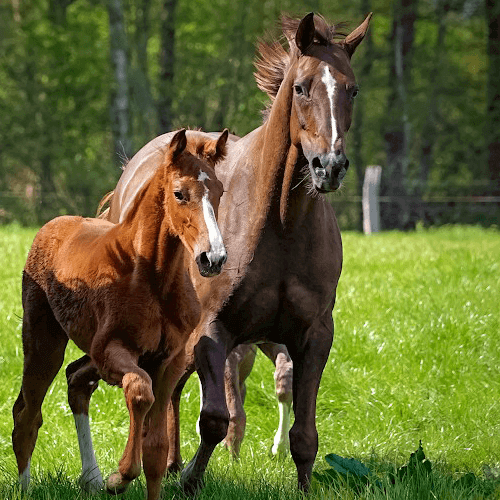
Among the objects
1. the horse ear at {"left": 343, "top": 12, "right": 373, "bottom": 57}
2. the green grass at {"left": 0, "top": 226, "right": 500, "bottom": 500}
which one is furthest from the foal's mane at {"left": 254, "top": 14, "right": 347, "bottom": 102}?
the green grass at {"left": 0, "top": 226, "right": 500, "bottom": 500}

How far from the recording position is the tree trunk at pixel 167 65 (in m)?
28.5

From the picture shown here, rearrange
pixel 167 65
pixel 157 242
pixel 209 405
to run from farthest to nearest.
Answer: pixel 167 65
pixel 209 405
pixel 157 242

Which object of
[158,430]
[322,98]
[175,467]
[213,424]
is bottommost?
[175,467]

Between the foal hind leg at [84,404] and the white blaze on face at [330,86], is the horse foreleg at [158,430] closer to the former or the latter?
the foal hind leg at [84,404]

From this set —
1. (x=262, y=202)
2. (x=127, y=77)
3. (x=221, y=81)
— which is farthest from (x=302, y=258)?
(x=221, y=81)

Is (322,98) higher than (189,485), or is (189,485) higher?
(322,98)

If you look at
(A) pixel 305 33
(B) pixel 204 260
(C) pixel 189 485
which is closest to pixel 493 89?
(A) pixel 305 33

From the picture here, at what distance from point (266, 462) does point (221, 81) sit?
2289cm

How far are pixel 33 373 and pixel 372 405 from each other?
2859mm

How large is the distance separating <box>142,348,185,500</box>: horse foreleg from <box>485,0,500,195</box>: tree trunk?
24443mm

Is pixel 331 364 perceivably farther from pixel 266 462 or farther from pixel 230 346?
pixel 230 346

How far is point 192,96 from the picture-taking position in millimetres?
27875

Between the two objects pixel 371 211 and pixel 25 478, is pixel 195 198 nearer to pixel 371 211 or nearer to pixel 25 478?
pixel 25 478

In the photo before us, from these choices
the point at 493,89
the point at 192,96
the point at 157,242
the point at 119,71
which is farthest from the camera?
the point at 493,89
